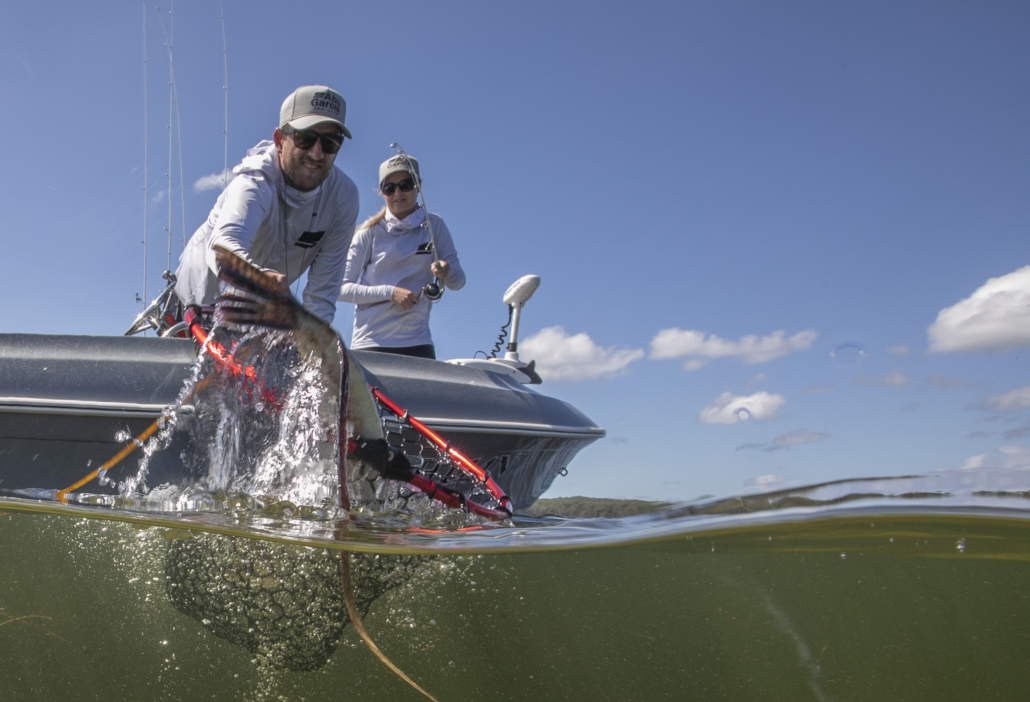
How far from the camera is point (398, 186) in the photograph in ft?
16.9

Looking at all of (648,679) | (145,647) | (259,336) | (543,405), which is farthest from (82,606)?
(543,405)

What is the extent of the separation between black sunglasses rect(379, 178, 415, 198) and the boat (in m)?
1.14

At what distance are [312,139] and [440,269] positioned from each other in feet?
4.40

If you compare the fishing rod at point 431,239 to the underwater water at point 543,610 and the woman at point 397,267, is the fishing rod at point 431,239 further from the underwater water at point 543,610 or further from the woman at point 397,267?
the underwater water at point 543,610

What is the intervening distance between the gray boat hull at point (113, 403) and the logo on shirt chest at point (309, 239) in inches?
27.1

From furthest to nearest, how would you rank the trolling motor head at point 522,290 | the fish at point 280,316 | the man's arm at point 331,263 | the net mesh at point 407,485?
the trolling motor head at point 522,290 → the man's arm at point 331,263 → the net mesh at point 407,485 → the fish at point 280,316

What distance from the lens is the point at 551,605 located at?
3396mm

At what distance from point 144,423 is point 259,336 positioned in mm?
1057

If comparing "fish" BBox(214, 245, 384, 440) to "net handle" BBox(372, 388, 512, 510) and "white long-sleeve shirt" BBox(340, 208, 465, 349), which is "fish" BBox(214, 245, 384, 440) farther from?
"white long-sleeve shirt" BBox(340, 208, 465, 349)

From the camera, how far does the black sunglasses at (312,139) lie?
387 centimetres

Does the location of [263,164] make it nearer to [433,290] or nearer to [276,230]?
[276,230]

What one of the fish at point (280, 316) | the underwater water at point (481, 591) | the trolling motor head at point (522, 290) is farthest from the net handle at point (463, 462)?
the trolling motor head at point (522, 290)

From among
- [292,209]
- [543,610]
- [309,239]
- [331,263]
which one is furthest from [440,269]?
[543,610]

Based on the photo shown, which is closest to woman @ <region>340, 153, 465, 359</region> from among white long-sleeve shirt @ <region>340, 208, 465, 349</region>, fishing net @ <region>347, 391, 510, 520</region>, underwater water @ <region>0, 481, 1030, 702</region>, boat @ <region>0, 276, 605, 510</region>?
white long-sleeve shirt @ <region>340, 208, 465, 349</region>
